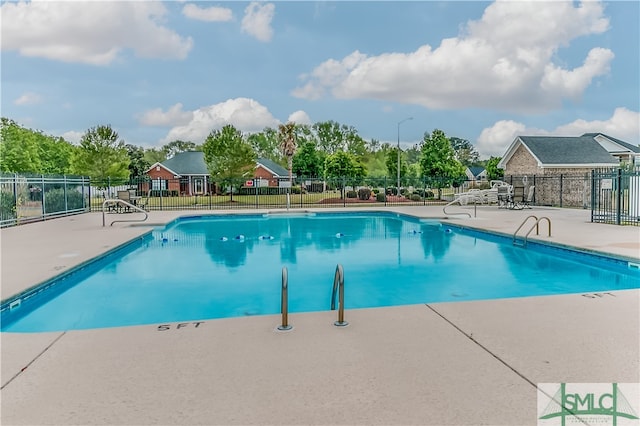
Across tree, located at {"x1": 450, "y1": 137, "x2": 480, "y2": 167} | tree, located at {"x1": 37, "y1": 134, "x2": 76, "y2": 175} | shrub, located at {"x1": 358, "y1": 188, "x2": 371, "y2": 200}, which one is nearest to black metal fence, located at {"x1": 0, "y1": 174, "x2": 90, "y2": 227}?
shrub, located at {"x1": 358, "y1": 188, "x2": 371, "y2": 200}

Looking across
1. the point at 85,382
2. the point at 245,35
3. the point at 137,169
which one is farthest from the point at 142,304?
the point at 137,169

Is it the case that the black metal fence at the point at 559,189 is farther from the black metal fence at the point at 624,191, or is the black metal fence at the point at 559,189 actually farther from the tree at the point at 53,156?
the tree at the point at 53,156

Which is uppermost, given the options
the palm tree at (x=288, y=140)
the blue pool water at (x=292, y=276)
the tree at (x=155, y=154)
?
the tree at (x=155, y=154)

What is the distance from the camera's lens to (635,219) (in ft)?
45.0

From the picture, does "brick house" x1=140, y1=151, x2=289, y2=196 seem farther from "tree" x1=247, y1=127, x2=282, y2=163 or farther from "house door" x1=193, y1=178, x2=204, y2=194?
"tree" x1=247, y1=127, x2=282, y2=163

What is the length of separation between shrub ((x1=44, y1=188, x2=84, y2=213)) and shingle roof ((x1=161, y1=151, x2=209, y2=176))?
25.2 metres

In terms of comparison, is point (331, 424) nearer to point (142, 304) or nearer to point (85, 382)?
point (85, 382)

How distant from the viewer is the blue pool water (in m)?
6.31

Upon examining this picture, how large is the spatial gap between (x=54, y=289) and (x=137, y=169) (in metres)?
46.8

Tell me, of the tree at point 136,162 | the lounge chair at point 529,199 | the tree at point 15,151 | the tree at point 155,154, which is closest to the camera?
the lounge chair at point 529,199

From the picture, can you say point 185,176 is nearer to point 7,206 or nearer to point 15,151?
point 15,151

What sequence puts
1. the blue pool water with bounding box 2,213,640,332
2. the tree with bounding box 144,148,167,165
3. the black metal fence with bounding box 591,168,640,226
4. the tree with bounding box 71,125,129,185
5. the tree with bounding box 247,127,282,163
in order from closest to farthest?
the blue pool water with bounding box 2,213,640,332 < the black metal fence with bounding box 591,168,640,226 < the tree with bounding box 71,125,129,185 < the tree with bounding box 247,127,282,163 < the tree with bounding box 144,148,167,165

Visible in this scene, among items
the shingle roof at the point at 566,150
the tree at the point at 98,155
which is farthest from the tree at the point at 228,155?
the shingle roof at the point at 566,150

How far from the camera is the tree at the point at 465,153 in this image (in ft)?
308
